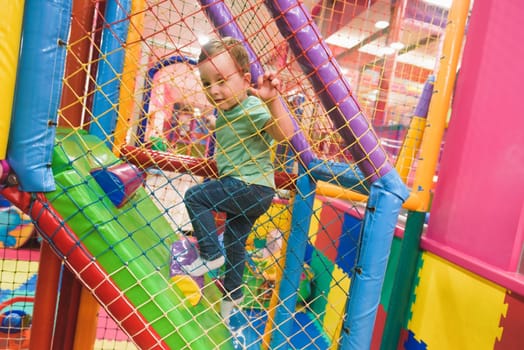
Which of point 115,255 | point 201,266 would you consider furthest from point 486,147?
point 115,255

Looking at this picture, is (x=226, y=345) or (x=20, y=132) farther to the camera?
(x=226, y=345)

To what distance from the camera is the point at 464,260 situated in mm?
1107

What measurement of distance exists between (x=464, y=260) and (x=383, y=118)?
7.79 feet

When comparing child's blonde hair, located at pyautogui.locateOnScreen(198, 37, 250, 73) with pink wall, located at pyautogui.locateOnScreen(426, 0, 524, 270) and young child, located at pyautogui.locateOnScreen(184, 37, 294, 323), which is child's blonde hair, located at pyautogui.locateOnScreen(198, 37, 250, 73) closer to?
young child, located at pyautogui.locateOnScreen(184, 37, 294, 323)

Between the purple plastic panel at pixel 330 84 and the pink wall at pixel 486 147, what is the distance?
41 centimetres

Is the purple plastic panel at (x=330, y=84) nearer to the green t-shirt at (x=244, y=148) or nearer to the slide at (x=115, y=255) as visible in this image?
the green t-shirt at (x=244, y=148)

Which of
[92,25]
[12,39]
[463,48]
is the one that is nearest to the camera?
[12,39]

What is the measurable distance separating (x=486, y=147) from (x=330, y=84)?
59 centimetres

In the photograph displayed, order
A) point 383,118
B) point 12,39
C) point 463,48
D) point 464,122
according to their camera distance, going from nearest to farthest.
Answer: point 12,39 → point 464,122 → point 463,48 → point 383,118

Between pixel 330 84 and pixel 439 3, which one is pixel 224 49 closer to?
pixel 330 84

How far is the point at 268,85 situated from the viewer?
871mm

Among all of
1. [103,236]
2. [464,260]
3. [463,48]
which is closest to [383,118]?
[463,48]

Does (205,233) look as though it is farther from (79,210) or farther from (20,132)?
(20,132)

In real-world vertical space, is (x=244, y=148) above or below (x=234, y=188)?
above
